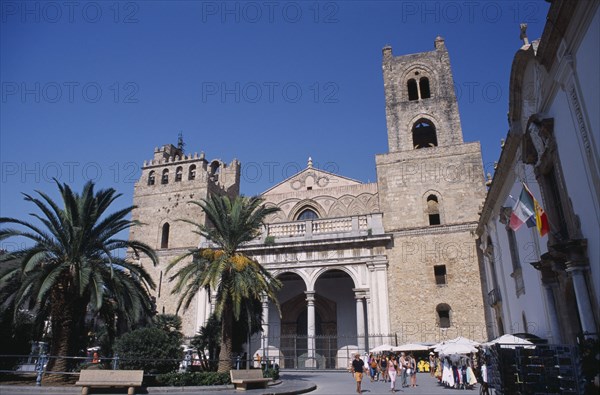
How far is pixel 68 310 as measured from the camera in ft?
47.0

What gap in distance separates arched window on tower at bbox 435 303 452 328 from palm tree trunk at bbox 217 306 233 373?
12.0m

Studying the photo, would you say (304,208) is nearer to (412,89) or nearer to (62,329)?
(412,89)

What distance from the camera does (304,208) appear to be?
32.2 m

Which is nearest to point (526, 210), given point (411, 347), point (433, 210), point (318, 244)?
point (411, 347)

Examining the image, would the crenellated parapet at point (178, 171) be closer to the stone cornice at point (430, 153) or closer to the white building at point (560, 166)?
the stone cornice at point (430, 153)

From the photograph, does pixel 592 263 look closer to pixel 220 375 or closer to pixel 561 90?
pixel 561 90

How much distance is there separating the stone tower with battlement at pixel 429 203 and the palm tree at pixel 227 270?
363 inches

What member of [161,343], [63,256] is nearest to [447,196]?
[161,343]

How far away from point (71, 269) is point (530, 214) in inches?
554

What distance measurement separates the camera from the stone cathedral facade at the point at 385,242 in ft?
76.5

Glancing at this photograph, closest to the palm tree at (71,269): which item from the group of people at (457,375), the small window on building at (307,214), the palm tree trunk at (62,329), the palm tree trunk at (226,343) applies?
the palm tree trunk at (62,329)

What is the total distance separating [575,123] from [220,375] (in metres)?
12.1

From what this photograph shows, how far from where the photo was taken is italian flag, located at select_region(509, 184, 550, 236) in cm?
1115

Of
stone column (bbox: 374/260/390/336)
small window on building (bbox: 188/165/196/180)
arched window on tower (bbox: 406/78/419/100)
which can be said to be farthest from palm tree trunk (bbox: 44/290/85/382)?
arched window on tower (bbox: 406/78/419/100)
